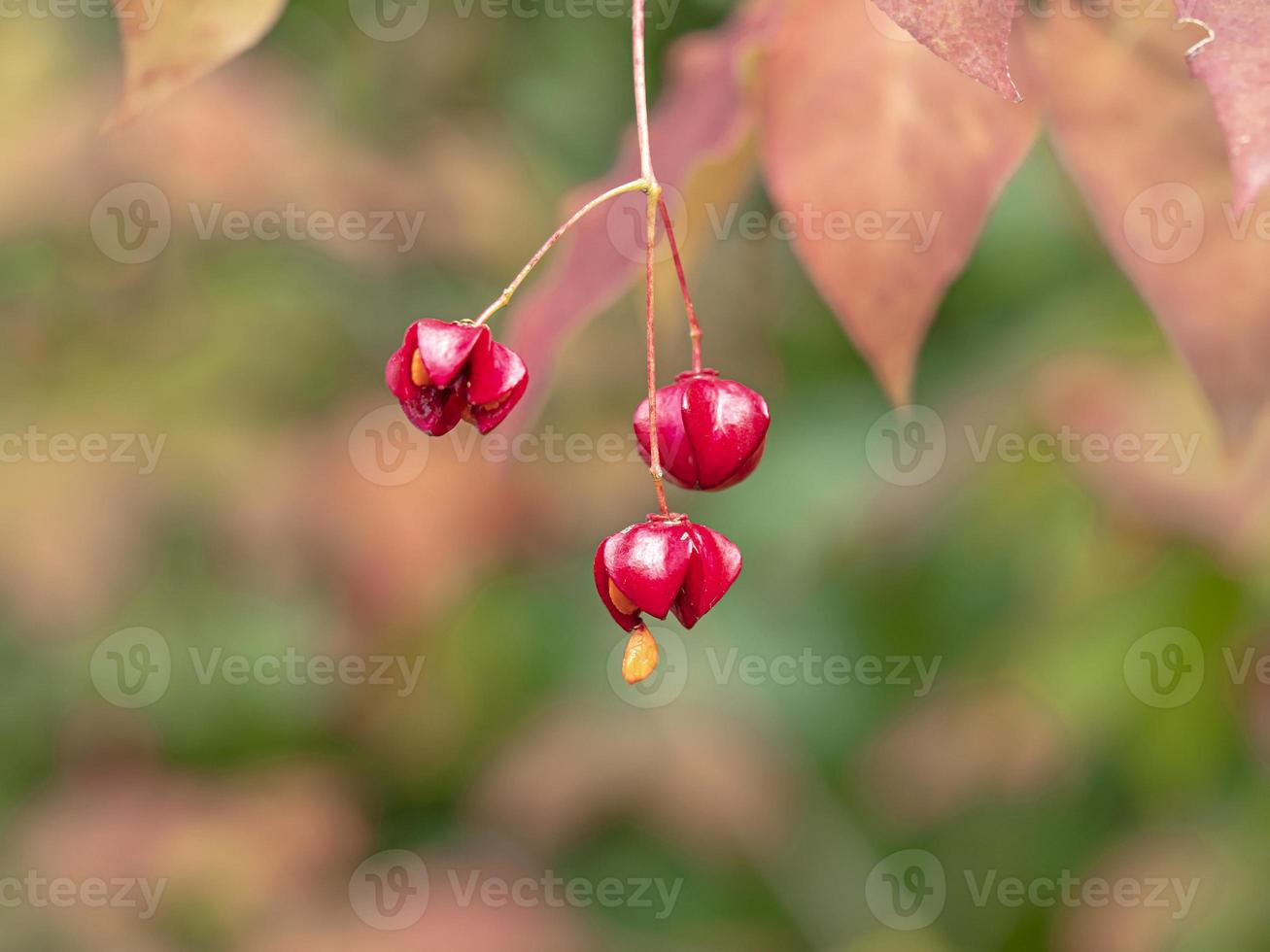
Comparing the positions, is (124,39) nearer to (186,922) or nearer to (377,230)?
(377,230)

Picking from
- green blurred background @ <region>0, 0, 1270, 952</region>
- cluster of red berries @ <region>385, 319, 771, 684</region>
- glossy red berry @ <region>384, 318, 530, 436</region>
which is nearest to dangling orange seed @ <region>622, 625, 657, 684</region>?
cluster of red berries @ <region>385, 319, 771, 684</region>

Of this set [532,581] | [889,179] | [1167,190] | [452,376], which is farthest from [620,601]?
[532,581]

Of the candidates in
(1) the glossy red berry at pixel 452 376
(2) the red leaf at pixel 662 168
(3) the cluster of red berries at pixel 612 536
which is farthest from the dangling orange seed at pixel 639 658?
(2) the red leaf at pixel 662 168

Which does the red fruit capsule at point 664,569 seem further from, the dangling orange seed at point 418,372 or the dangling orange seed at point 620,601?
the dangling orange seed at point 418,372

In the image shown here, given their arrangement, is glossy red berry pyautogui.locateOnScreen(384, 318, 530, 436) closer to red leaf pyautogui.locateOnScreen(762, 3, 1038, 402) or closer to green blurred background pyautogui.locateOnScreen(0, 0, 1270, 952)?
red leaf pyautogui.locateOnScreen(762, 3, 1038, 402)

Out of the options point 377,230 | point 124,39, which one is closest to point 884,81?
point 124,39
